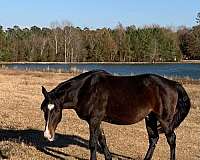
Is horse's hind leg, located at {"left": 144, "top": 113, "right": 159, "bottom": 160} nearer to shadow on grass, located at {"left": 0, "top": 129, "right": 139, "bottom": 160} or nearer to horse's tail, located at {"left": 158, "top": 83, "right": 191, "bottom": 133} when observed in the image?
horse's tail, located at {"left": 158, "top": 83, "right": 191, "bottom": 133}

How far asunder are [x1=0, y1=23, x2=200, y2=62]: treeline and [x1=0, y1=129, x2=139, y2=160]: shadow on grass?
107001 millimetres

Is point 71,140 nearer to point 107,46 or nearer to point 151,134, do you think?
point 151,134

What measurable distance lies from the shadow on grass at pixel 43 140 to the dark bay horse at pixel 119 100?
1.50 meters

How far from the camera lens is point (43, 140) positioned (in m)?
11.9

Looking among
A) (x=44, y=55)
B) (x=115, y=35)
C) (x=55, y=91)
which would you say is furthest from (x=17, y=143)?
(x=115, y=35)

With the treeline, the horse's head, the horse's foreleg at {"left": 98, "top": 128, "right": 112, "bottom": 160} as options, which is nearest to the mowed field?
the horse's foreleg at {"left": 98, "top": 128, "right": 112, "bottom": 160}

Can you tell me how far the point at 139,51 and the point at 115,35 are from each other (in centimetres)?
872

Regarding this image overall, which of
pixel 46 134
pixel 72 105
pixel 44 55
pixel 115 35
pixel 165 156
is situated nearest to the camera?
pixel 46 134

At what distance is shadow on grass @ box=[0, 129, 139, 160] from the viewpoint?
10.4 metres

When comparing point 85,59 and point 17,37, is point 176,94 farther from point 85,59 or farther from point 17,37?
point 17,37

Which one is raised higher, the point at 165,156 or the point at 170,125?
the point at 170,125

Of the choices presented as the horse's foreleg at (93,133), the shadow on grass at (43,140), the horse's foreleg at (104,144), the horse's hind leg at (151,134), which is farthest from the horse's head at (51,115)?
the horse's hind leg at (151,134)

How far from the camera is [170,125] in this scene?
904cm

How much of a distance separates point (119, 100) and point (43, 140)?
12.3 feet
